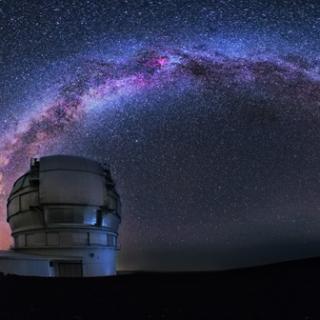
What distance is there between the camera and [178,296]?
40.3 ft

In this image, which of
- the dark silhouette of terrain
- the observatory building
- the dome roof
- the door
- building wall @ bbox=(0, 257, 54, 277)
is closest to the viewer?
the dark silhouette of terrain

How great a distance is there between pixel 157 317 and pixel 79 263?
1594 centimetres

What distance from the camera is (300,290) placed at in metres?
11.7

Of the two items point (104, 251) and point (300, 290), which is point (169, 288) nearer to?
point (300, 290)

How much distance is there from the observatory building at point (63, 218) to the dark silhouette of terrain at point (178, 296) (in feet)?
31.4

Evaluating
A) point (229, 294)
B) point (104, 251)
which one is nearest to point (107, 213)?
point (104, 251)

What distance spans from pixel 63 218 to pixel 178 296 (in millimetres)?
14268

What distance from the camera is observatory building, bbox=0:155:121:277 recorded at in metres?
25.1

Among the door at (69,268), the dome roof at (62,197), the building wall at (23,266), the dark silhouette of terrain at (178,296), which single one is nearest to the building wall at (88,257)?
the door at (69,268)

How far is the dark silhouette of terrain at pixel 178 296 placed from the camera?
10609mm

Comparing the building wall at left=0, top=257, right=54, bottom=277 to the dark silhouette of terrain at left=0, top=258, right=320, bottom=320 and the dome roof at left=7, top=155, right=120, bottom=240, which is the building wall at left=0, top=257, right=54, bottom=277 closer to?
the dome roof at left=7, top=155, right=120, bottom=240

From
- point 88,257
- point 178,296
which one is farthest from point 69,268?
point 178,296

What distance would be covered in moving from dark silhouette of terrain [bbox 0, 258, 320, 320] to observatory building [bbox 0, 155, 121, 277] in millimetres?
9557

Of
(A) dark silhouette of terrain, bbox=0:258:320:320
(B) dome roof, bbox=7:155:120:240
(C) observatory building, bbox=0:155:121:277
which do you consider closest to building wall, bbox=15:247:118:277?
(C) observatory building, bbox=0:155:121:277
